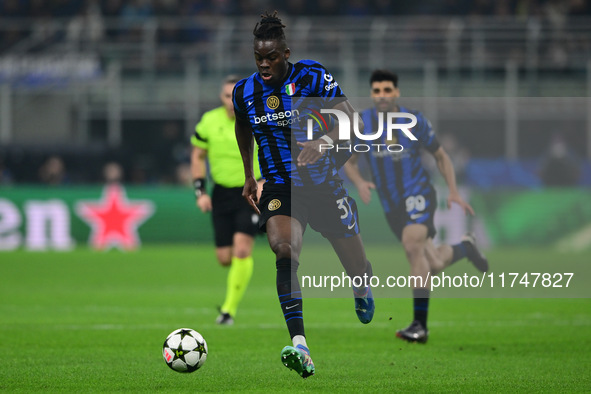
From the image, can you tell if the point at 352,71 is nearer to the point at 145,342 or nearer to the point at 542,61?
the point at 542,61

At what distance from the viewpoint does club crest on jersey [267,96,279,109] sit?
666cm

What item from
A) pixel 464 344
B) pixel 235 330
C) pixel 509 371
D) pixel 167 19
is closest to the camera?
pixel 509 371

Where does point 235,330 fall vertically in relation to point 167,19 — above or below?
below

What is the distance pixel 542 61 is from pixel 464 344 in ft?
49.6

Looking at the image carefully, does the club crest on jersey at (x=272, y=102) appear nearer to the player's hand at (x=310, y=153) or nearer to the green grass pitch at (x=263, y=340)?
the player's hand at (x=310, y=153)

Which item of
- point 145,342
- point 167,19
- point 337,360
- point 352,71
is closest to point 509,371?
point 337,360

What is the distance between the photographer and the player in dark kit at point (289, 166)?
21.1 feet

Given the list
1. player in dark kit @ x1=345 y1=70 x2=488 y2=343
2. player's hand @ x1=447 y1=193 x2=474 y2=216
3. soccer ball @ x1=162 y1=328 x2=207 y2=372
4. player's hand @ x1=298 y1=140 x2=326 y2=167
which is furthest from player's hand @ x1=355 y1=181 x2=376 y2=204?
soccer ball @ x1=162 y1=328 x2=207 y2=372

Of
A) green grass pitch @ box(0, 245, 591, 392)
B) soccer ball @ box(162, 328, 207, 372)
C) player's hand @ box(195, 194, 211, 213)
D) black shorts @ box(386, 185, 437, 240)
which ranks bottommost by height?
green grass pitch @ box(0, 245, 591, 392)

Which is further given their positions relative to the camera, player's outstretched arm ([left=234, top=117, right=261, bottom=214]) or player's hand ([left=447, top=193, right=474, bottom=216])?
player's hand ([left=447, top=193, right=474, bottom=216])

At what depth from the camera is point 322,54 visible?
22.4 metres

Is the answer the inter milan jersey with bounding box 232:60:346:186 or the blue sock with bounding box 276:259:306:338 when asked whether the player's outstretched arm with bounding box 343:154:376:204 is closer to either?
the inter milan jersey with bounding box 232:60:346:186

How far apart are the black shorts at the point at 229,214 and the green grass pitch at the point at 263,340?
3.04 ft

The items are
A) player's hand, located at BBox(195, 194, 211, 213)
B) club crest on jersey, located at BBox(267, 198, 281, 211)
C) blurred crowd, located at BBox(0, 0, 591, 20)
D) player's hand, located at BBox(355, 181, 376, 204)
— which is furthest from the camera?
blurred crowd, located at BBox(0, 0, 591, 20)
